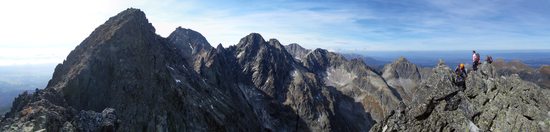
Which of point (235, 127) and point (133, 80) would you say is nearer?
point (133, 80)

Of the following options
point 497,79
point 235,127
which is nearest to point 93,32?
point 235,127

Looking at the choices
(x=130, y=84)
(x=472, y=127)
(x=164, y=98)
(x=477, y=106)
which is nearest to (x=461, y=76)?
(x=477, y=106)

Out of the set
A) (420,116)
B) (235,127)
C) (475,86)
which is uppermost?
(475,86)

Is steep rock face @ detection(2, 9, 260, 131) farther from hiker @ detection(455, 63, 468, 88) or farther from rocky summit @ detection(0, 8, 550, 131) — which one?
hiker @ detection(455, 63, 468, 88)

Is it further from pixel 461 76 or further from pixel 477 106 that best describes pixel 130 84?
pixel 477 106

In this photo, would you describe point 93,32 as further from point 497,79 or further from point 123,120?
point 497,79

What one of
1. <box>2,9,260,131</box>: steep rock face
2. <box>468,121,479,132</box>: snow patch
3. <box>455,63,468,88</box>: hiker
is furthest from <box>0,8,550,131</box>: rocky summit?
<box>455,63,468,88</box>: hiker
